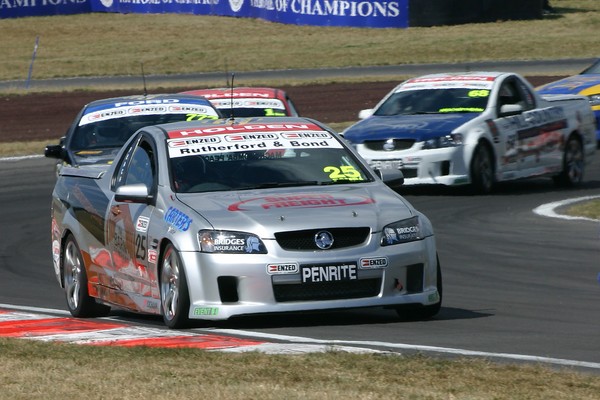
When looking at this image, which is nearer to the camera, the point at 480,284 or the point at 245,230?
the point at 245,230

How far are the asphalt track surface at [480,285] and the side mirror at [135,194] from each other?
91 cm

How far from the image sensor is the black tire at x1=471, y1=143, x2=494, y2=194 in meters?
17.9

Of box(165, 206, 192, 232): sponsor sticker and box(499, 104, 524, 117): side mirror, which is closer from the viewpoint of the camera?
box(165, 206, 192, 232): sponsor sticker

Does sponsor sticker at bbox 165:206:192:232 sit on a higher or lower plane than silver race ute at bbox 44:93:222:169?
higher

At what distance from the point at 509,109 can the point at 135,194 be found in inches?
371

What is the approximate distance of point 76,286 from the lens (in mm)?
10750

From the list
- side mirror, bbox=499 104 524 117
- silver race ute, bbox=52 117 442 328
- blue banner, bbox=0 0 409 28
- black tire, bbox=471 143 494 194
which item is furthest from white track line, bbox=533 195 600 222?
blue banner, bbox=0 0 409 28

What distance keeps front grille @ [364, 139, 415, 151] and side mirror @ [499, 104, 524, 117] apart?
132cm

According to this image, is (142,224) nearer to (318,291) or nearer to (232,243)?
(232,243)

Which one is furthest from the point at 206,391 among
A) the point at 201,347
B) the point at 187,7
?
the point at 187,7

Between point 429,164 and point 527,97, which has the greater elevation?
point 527,97

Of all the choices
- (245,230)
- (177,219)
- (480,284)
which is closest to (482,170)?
(480,284)

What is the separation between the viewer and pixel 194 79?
134 feet

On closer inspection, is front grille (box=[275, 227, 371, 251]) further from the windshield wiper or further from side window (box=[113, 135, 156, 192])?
side window (box=[113, 135, 156, 192])
